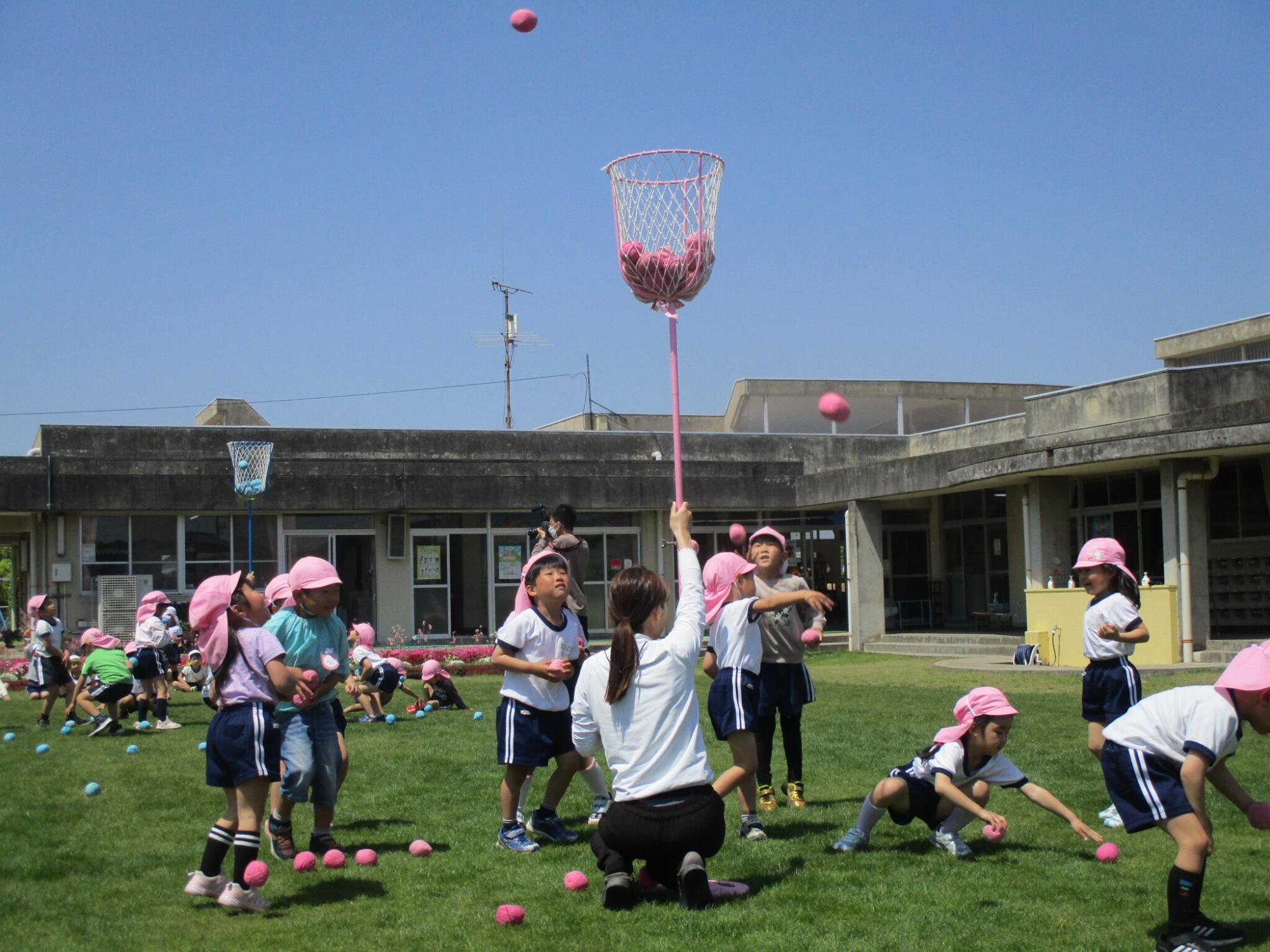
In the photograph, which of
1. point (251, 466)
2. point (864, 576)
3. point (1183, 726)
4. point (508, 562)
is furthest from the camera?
point (508, 562)

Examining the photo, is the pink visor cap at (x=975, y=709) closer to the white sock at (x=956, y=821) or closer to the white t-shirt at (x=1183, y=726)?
the white sock at (x=956, y=821)

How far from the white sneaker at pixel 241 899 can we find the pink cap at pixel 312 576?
1549 millimetres

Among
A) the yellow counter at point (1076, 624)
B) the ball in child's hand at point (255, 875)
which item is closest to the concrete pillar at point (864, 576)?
the yellow counter at point (1076, 624)

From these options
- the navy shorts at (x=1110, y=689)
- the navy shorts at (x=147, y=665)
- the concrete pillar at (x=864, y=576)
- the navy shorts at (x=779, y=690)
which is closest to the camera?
the navy shorts at (x=779, y=690)

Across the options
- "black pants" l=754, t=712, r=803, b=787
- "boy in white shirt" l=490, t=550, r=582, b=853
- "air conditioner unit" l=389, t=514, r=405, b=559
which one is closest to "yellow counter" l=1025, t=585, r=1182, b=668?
"black pants" l=754, t=712, r=803, b=787

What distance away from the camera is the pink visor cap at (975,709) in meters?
6.48

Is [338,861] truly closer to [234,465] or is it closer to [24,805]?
[24,805]

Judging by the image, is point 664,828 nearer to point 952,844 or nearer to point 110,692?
point 952,844

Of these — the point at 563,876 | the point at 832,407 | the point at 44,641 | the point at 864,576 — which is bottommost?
the point at 563,876

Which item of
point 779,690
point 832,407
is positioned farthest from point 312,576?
point 832,407

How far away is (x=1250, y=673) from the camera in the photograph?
492cm

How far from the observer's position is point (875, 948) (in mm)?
5117

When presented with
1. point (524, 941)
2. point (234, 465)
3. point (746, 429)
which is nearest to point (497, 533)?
point (234, 465)

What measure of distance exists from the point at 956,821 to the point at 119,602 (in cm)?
2407
